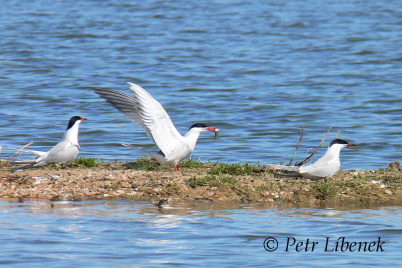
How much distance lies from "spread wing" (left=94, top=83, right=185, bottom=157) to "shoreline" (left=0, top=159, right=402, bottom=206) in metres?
0.43

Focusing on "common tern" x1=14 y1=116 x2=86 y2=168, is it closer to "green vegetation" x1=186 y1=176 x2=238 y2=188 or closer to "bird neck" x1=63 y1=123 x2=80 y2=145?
"bird neck" x1=63 y1=123 x2=80 y2=145

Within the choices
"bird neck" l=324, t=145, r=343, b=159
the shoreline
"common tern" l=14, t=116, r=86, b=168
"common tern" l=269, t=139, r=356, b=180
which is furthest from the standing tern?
"bird neck" l=324, t=145, r=343, b=159

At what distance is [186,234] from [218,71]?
1472 cm

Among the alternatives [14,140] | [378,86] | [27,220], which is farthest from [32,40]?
[27,220]

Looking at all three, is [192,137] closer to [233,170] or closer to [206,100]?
[233,170]

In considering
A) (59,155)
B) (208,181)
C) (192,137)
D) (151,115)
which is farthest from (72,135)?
(208,181)

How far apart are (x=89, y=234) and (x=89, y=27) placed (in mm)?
23456

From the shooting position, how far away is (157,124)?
29.4 feet

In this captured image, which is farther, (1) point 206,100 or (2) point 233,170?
(1) point 206,100

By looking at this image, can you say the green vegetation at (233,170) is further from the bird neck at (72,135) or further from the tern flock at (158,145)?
the bird neck at (72,135)

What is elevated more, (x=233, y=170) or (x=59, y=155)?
(x=59, y=155)

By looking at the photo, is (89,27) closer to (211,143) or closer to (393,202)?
(211,143)

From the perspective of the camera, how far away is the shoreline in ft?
26.4

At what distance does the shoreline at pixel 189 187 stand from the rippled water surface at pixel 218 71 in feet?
8.26
